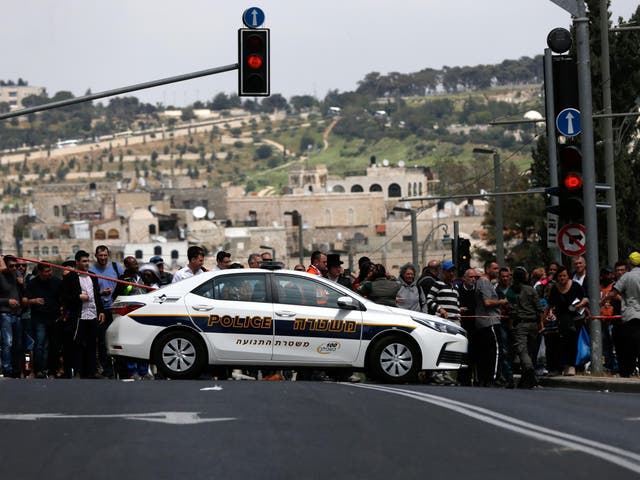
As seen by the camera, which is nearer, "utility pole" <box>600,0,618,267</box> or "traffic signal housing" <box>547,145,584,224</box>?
"traffic signal housing" <box>547,145,584,224</box>

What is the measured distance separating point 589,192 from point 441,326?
3.39 metres

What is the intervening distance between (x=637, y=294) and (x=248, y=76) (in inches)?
310

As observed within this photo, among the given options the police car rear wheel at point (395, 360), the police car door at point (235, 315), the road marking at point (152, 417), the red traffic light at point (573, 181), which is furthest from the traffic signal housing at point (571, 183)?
the road marking at point (152, 417)

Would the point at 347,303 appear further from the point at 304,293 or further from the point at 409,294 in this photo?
the point at 409,294

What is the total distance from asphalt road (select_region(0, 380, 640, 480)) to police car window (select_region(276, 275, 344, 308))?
269 centimetres

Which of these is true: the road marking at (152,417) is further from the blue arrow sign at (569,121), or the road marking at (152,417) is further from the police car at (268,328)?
the blue arrow sign at (569,121)

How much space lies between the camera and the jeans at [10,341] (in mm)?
23047

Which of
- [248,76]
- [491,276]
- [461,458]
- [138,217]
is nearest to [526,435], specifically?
[461,458]

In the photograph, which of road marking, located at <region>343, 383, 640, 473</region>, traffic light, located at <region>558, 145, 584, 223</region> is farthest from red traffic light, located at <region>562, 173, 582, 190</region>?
road marking, located at <region>343, 383, 640, 473</region>

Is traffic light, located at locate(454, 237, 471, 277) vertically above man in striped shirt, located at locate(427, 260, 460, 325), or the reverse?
traffic light, located at locate(454, 237, 471, 277)

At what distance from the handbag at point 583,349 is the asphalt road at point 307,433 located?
4.95 meters

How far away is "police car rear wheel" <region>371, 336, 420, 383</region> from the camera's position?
848 inches

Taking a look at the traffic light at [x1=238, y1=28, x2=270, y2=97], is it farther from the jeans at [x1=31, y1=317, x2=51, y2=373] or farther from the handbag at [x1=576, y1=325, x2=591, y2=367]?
the handbag at [x1=576, y1=325, x2=591, y2=367]

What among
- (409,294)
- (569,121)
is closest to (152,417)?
(409,294)
